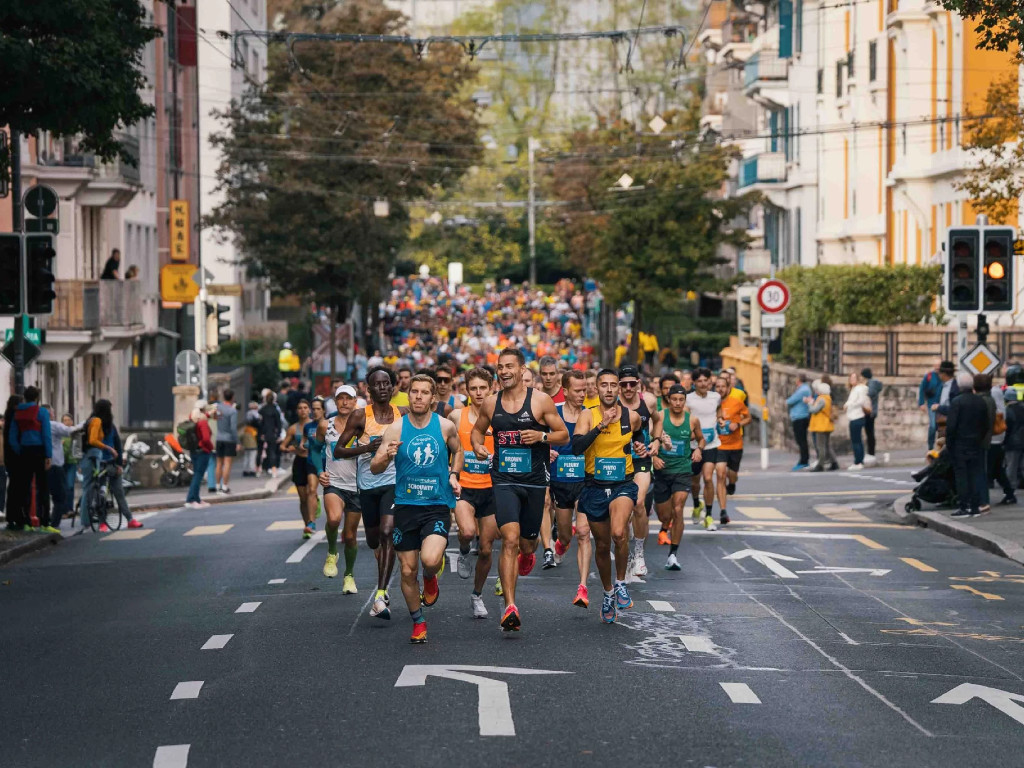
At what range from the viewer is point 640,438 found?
15.2 meters

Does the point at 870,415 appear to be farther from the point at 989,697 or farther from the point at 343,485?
the point at 989,697

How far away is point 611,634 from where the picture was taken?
44.2ft

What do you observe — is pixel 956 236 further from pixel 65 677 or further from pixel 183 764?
pixel 183 764

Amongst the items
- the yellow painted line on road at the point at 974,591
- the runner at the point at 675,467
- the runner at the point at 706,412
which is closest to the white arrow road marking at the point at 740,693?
the yellow painted line on road at the point at 974,591

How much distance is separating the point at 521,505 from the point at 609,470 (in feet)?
3.15

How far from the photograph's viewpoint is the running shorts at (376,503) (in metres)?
14.5

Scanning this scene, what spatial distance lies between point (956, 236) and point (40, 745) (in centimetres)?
1640

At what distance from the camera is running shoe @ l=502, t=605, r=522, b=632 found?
13.2 m

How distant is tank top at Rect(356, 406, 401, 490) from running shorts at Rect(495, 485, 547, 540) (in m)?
1.13

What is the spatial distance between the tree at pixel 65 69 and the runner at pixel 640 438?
22.9 ft

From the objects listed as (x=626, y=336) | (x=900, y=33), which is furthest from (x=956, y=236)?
(x=626, y=336)

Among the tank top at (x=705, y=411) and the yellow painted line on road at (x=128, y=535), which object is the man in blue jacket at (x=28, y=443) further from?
the tank top at (x=705, y=411)

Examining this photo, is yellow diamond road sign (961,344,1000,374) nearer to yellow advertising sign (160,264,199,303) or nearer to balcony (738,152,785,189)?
yellow advertising sign (160,264,199,303)

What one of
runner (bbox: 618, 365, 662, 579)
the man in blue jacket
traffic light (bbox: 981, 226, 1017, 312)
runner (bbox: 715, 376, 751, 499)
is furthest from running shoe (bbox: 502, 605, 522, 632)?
the man in blue jacket
